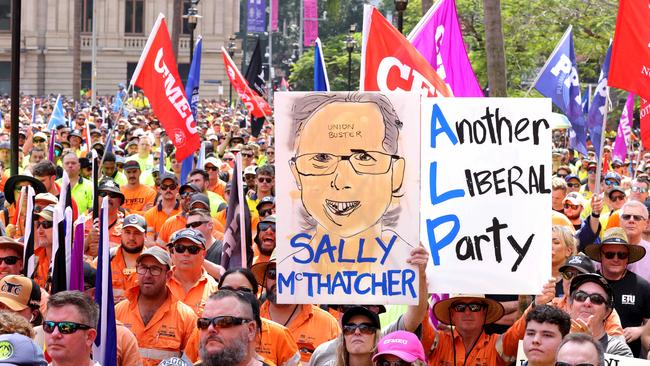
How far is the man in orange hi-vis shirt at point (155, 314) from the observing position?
7703 millimetres

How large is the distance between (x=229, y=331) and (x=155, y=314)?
6.85 ft

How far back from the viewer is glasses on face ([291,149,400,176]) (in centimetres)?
703

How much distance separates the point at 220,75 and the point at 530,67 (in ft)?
162

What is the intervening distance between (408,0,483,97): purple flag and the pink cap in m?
4.80

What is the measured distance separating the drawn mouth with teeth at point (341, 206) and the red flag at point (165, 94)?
7625mm

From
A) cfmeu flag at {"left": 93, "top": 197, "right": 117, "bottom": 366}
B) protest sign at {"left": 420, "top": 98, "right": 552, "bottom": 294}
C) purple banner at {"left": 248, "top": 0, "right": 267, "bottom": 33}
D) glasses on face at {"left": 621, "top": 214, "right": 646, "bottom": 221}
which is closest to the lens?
cfmeu flag at {"left": 93, "top": 197, "right": 117, "bottom": 366}

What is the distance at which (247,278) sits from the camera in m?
7.52

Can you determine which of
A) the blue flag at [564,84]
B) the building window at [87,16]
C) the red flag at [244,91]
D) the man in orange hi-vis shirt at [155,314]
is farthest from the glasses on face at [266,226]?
the building window at [87,16]

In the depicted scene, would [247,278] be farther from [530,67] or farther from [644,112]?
[530,67]

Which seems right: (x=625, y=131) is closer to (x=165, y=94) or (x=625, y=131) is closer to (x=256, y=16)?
(x=165, y=94)

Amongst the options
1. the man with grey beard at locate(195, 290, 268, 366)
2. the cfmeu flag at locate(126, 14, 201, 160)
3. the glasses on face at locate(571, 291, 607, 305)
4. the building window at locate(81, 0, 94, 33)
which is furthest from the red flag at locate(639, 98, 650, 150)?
the building window at locate(81, 0, 94, 33)

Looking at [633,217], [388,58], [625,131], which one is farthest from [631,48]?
[625,131]

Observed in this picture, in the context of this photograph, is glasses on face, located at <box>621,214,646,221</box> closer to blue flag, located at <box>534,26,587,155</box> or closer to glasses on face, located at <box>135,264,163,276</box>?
glasses on face, located at <box>135,264,163,276</box>

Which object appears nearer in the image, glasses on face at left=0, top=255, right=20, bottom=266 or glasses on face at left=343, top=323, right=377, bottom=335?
glasses on face at left=343, top=323, right=377, bottom=335
